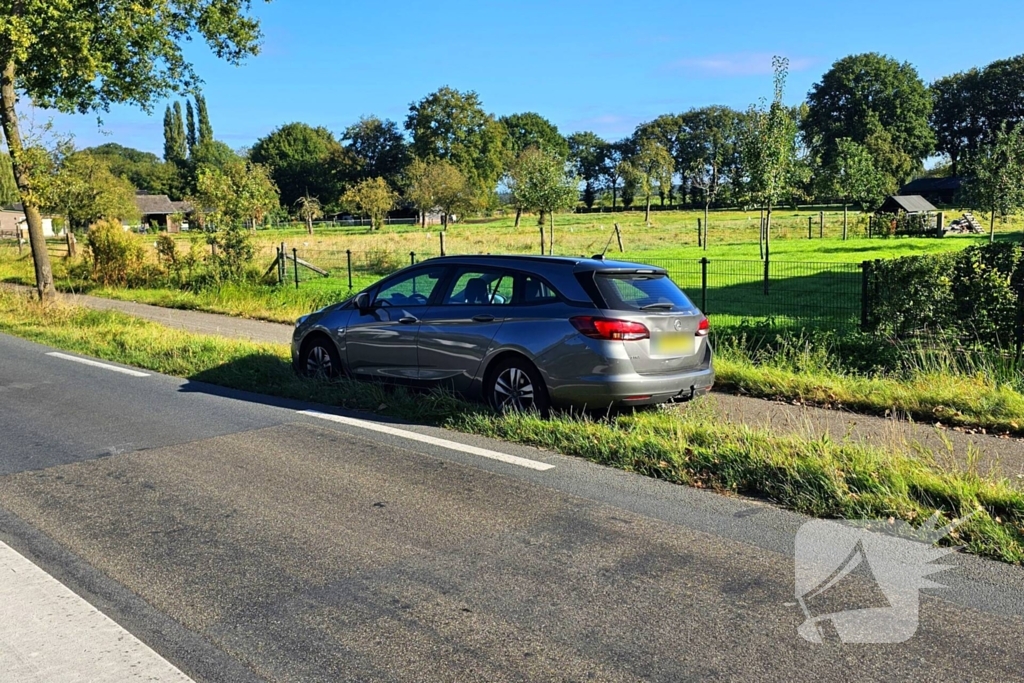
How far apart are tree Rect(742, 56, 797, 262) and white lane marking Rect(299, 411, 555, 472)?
72.9 ft

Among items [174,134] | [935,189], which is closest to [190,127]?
[174,134]

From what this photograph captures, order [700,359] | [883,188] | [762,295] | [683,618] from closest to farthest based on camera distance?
[683,618] < [700,359] < [762,295] < [883,188]

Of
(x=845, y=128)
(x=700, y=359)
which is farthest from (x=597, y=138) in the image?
(x=700, y=359)

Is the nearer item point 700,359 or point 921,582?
point 921,582

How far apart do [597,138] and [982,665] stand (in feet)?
443

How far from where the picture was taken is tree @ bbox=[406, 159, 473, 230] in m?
86.1

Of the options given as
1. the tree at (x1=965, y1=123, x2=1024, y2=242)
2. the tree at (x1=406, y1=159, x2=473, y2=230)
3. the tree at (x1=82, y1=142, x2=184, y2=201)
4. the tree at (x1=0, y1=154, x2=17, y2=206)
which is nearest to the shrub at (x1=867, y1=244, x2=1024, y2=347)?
the tree at (x1=965, y1=123, x2=1024, y2=242)

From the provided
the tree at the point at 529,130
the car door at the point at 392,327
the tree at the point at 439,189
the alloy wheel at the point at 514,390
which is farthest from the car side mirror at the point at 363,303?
the tree at the point at 529,130

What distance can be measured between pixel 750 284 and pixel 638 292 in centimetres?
1532

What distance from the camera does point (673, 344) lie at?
7.51m

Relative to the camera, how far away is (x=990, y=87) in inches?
3984

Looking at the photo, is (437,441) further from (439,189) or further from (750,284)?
(439,189)

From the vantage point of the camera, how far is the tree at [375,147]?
367ft

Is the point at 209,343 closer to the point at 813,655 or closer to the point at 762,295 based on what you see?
the point at 813,655
